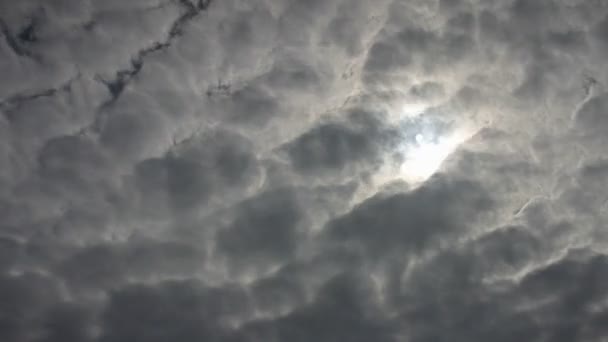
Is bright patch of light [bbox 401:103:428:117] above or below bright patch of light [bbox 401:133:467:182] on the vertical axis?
above

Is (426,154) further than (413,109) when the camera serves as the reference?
Yes

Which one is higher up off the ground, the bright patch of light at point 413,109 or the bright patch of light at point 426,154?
the bright patch of light at point 413,109

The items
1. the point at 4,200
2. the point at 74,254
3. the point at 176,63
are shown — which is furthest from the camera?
the point at 74,254

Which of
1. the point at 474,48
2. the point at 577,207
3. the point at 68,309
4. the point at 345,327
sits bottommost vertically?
the point at 345,327

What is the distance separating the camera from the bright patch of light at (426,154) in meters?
12.2

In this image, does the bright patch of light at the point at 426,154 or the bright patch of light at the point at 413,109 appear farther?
the bright patch of light at the point at 426,154

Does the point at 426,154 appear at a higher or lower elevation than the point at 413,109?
lower

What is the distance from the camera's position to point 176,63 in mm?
10969

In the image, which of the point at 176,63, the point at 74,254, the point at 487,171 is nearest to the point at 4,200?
the point at 74,254

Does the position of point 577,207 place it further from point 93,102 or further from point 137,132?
point 93,102

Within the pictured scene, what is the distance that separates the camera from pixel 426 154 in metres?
12.4

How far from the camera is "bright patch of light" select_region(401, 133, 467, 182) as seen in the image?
12203 mm

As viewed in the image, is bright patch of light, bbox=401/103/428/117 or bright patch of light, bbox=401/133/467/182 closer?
bright patch of light, bbox=401/103/428/117

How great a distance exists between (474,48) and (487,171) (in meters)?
3.46
